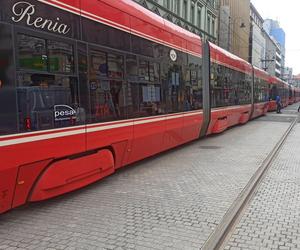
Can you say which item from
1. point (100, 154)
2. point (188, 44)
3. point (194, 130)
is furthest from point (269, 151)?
point (100, 154)

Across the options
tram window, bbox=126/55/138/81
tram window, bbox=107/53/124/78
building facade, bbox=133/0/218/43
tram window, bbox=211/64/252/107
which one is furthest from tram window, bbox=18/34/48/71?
building facade, bbox=133/0/218/43

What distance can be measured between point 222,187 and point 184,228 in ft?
7.98

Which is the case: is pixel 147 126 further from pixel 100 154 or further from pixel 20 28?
pixel 20 28

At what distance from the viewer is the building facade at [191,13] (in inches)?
1173

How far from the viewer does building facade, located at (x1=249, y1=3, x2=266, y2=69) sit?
8194cm

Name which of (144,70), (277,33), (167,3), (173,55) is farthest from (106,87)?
(277,33)

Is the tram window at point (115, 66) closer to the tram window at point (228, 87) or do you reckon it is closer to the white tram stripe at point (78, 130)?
the white tram stripe at point (78, 130)

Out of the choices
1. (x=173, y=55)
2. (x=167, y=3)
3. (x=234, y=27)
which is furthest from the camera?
(x=234, y=27)

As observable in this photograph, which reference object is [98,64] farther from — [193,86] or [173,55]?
[193,86]

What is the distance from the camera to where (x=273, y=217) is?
579cm

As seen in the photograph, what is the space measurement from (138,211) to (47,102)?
1.97 m

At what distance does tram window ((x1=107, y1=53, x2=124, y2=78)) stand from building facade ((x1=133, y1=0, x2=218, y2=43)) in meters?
18.2

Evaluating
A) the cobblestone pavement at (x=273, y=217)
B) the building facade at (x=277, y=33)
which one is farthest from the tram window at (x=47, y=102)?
the building facade at (x=277, y=33)

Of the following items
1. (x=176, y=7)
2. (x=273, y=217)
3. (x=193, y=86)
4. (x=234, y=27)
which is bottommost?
(x=273, y=217)
